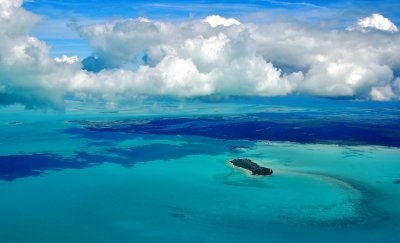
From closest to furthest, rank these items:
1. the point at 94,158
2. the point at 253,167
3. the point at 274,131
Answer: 1. the point at 253,167
2. the point at 94,158
3. the point at 274,131

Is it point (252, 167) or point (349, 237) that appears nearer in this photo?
point (349, 237)

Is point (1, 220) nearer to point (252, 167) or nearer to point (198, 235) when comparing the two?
point (198, 235)

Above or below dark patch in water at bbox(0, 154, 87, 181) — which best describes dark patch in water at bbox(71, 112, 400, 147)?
above

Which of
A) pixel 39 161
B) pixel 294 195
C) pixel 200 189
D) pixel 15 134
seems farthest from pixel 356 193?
pixel 15 134

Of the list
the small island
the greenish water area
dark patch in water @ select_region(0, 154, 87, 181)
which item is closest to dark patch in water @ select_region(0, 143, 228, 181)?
dark patch in water @ select_region(0, 154, 87, 181)

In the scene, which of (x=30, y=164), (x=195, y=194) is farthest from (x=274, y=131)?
(x=195, y=194)

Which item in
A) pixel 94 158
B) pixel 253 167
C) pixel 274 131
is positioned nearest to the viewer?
pixel 253 167

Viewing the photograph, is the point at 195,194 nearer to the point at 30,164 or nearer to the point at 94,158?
the point at 94,158

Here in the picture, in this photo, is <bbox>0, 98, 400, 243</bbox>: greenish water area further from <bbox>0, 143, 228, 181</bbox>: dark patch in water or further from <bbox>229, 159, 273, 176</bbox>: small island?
<bbox>229, 159, 273, 176</bbox>: small island

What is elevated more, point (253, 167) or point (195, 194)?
point (253, 167)
